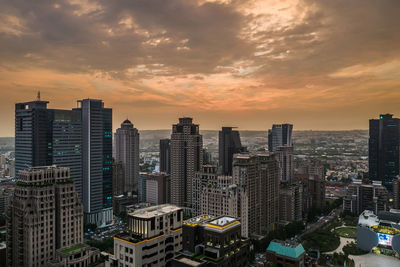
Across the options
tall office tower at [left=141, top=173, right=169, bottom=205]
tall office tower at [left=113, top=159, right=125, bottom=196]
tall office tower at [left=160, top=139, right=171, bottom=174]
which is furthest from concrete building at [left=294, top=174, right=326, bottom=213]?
tall office tower at [left=113, top=159, right=125, bottom=196]

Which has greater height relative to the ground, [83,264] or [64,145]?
[64,145]

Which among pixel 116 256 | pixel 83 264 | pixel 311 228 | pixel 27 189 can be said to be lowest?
pixel 311 228

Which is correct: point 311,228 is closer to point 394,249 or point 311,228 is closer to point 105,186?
point 394,249

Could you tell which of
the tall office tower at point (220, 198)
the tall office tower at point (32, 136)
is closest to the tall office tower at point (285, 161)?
the tall office tower at point (220, 198)

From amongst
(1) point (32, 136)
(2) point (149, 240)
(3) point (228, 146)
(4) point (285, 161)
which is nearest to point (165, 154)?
(3) point (228, 146)

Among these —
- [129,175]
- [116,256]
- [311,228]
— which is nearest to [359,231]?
[311,228]

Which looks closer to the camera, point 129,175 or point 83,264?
point 83,264

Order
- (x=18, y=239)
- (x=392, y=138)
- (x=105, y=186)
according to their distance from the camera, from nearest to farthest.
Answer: (x=18, y=239), (x=105, y=186), (x=392, y=138)

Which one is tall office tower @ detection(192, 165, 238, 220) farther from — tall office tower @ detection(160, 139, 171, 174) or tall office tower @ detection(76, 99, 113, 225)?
tall office tower @ detection(160, 139, 171, 174)
